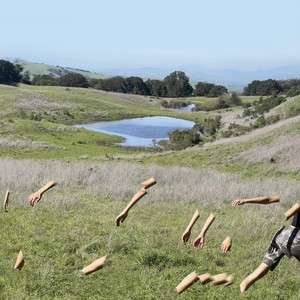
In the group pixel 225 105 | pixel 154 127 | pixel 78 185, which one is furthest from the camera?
pixel 225 105

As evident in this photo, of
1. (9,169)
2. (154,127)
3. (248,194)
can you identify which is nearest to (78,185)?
(9,169)

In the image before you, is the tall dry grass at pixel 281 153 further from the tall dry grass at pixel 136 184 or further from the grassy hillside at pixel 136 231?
the tall dry grass at pixel 136 184

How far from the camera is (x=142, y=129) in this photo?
3312 inches

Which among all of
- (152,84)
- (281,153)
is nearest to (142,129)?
(281,153)

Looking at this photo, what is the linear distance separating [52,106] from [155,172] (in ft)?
279

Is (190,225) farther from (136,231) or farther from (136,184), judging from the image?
(136,184)

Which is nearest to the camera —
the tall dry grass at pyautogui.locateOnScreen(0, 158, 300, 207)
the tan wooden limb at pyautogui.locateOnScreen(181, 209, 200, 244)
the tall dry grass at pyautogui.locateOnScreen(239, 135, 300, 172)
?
the tan wooden limb at pyautogui.locateOnScreen(181, 209, 200, 244)

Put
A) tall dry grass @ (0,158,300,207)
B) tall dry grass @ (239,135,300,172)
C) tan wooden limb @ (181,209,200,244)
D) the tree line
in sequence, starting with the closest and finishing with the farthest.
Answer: tan wooden limb @ (181,209,200,244) → tall dry grass @ (0,158,300,207) → tall dry grass @ (239,135,300,172) → the tree line

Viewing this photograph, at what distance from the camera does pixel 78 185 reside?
21.4 metres

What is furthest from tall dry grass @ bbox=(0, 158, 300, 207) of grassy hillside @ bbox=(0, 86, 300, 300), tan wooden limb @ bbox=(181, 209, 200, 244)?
tan wooden limb @ bbox=(181, 209, 200, 244)

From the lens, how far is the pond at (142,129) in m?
68.1

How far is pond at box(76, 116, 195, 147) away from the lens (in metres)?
68.1

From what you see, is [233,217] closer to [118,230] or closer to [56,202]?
[118,230]

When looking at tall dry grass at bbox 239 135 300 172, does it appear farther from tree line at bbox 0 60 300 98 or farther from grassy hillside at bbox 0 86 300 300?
tree line at bbox 0 60 300 98
